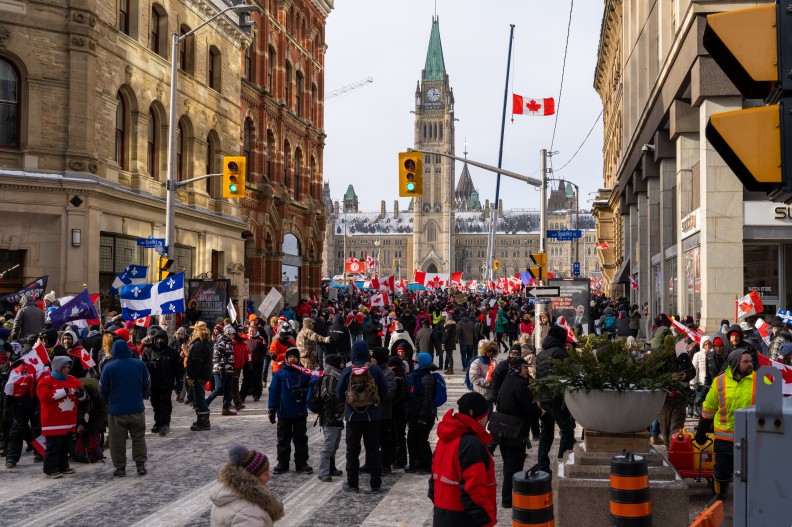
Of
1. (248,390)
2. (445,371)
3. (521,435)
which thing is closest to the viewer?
(521,435)

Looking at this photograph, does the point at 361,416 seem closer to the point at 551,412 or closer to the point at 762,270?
the point at 551,412

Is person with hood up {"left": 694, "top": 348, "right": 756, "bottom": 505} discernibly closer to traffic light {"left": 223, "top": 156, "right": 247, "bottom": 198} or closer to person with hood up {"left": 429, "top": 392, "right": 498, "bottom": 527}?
person with hood up {"left": 429, "top": 392, "right": 498, "bottom": 527}

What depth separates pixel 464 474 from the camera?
6496 millimetres

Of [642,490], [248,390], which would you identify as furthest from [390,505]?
[248,390]

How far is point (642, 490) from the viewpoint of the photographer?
773 cm

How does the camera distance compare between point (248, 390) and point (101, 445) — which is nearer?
point (101, 445)

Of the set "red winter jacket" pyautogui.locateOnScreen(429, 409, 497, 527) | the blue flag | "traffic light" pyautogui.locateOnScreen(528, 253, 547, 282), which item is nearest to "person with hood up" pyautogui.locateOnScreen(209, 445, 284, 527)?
"red winter jacket" pyautogui.locateOnScreen(429, 409, 497, 527)

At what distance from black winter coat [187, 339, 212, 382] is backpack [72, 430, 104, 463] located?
8.95 feet

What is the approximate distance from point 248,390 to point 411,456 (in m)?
7.77

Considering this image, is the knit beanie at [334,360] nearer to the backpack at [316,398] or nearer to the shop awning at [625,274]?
the backpack at [316,398]

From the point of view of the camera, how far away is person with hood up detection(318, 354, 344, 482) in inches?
450

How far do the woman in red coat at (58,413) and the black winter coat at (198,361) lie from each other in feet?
11.2

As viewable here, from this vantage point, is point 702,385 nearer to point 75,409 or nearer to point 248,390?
point 75,409

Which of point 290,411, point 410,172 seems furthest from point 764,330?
point 410,172
